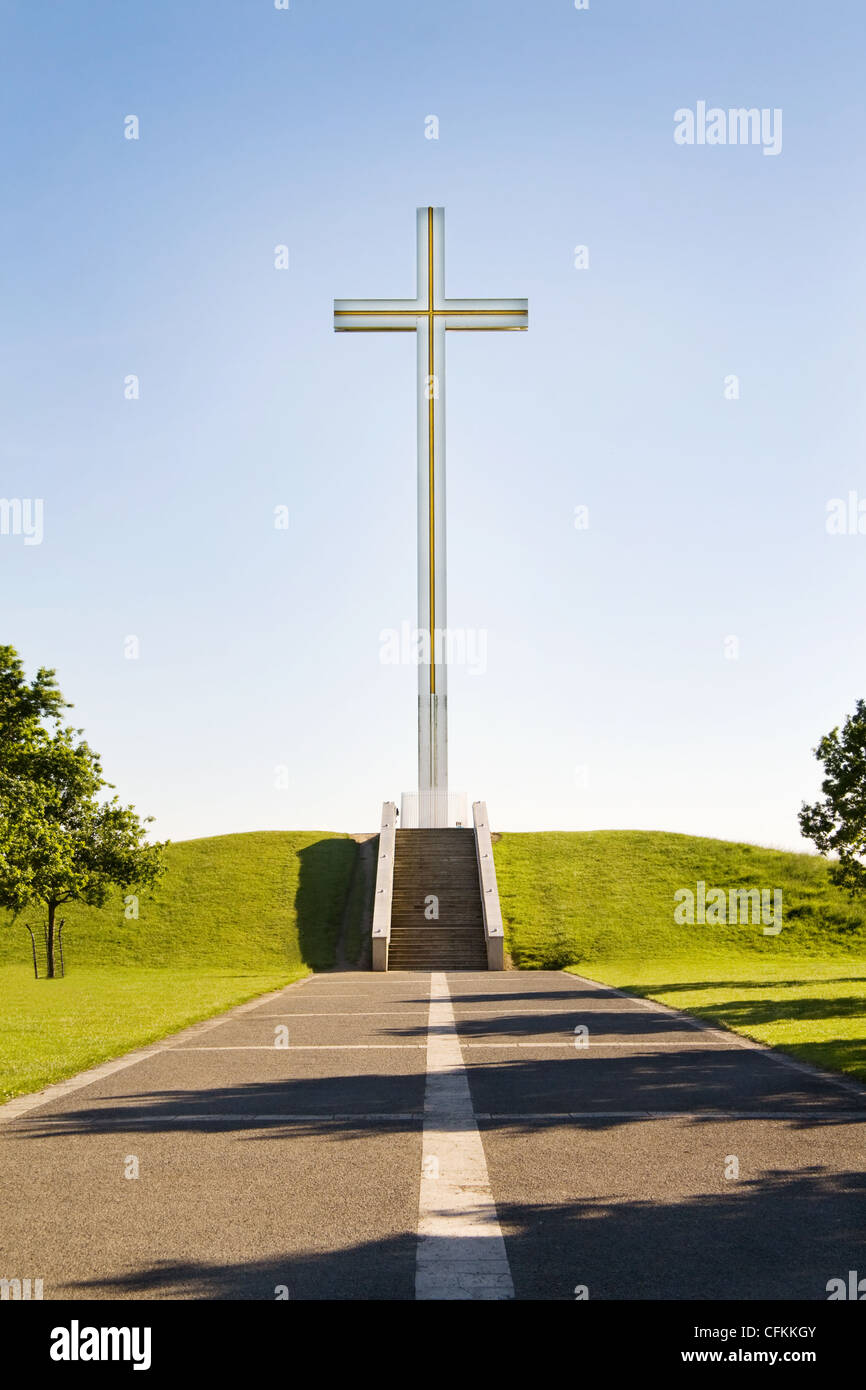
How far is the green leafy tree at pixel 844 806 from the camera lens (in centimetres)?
2359

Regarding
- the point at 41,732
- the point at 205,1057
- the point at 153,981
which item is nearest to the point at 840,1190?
the point at 205,1057

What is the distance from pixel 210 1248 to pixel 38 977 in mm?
29192

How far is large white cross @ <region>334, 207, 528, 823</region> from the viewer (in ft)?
141

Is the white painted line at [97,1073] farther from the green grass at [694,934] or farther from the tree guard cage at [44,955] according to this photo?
the tree guard cage at [44,955]

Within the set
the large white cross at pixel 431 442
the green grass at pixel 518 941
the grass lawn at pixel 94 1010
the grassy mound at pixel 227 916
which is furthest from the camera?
the large white cross at pixel 431 442

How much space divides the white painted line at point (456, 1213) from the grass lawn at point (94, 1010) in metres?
4.38

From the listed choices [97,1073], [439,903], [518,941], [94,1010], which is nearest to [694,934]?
[518,941]

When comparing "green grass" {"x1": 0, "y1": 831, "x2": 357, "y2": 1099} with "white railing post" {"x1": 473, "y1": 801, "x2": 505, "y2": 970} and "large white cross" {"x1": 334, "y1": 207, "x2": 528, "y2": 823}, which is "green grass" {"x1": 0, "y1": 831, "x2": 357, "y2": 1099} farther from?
"large white cross" {"x1": 334, "y1": 207, "x2": 528, "y2": 823}

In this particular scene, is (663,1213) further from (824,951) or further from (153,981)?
(824,951)

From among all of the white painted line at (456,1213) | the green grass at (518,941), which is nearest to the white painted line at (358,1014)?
the green grass at (518,941)

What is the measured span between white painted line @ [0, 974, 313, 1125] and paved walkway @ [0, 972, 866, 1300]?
0.23 ft

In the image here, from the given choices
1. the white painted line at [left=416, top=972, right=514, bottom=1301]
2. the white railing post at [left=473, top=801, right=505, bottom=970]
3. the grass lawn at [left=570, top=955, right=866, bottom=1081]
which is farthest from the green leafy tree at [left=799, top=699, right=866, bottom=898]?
the white painted line at [left=416, top=972, right=514, bottom=1301]

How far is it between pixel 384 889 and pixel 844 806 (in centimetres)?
1657
